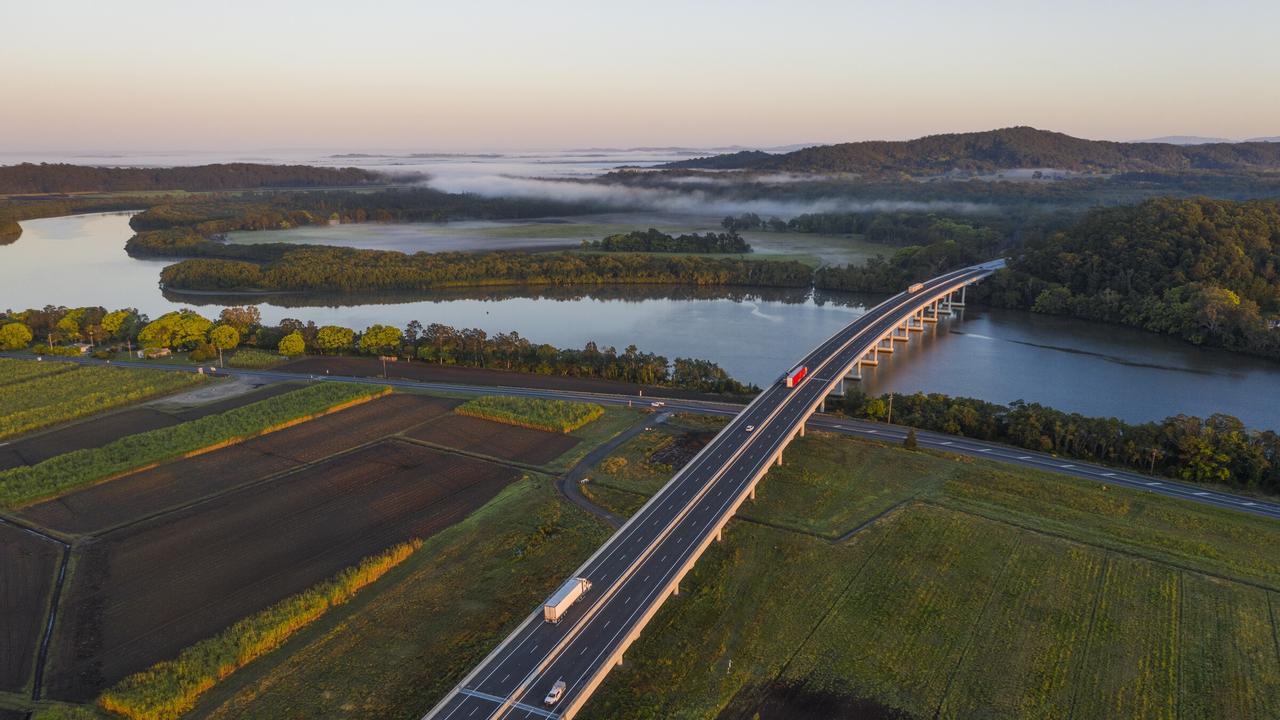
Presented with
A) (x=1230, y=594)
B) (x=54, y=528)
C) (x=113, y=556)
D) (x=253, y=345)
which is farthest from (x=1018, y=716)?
(x=253, y=345)

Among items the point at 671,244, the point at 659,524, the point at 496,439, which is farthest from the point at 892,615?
the point at 671,244

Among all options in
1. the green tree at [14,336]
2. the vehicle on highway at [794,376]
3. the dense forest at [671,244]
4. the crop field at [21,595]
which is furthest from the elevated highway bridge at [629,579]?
the dense forest at [671,244]

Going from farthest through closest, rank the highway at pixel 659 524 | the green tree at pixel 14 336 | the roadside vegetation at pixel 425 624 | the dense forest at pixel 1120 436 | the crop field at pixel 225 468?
the green tree at pixel 14 336, the dense forest at pixel 1120 436, the crop field at pixel 225 468, the roadside vegetation at pixel 425 624, the highway at pixel 659 524

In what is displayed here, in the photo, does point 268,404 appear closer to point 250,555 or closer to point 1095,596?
point 250,555

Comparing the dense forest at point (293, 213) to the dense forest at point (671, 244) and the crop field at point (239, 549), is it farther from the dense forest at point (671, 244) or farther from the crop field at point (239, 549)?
the crop field at point (239, 549)

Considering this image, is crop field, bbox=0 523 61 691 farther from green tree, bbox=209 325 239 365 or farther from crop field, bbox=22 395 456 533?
green tree, bbox=209 325 239 365

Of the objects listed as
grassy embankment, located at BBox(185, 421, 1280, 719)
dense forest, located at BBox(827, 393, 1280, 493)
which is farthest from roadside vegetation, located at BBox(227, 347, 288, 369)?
dense forest, located at BBox(827, 393, 1280, 493)
